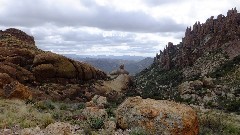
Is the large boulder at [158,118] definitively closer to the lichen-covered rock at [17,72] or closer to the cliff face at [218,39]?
the lichen-covered rock at [17,72]

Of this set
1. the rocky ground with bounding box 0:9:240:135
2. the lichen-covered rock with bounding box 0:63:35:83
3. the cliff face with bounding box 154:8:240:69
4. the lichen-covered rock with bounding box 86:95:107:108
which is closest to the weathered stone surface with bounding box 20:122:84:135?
the rocky ground with bounding box 0:9:240:135

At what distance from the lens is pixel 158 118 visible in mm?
14008

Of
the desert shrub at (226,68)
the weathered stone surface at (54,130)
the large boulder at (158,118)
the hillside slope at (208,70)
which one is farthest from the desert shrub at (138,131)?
the desert shrub at (226,68)

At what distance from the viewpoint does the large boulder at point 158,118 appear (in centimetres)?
1370

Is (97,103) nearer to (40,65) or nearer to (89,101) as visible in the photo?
(89,101)

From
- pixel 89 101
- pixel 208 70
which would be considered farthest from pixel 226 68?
pixel 89 101

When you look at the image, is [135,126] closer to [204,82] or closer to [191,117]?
[191,117]

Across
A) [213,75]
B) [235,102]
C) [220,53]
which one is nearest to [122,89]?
[235,102]

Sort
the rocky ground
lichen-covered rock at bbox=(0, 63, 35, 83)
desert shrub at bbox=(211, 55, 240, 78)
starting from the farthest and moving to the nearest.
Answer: desert shrub at bbox=(211, 55, 240, 78) → lichen-covered rock at bbox=(0, 63, 35, 83) → the rocky ground

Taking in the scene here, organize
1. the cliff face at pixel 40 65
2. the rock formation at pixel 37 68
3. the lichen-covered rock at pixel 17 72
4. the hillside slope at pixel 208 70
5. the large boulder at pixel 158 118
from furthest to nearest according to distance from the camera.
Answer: the hillside slope at pixel 208 70 → the cliff face at pixel 40 65 → the rock formation at pixel 37 68 → the lichen-covered rock at pixel 17 72 → the large boulder at pixel 158 118

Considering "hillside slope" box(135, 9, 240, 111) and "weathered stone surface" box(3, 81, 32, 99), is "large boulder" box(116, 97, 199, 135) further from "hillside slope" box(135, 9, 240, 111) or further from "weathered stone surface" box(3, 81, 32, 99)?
"hillside slope" box(135, 9, 240, 111)

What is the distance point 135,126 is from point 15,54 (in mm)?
33346

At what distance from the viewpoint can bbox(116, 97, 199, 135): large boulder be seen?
13703 millimetres

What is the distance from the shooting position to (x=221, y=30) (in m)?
165
